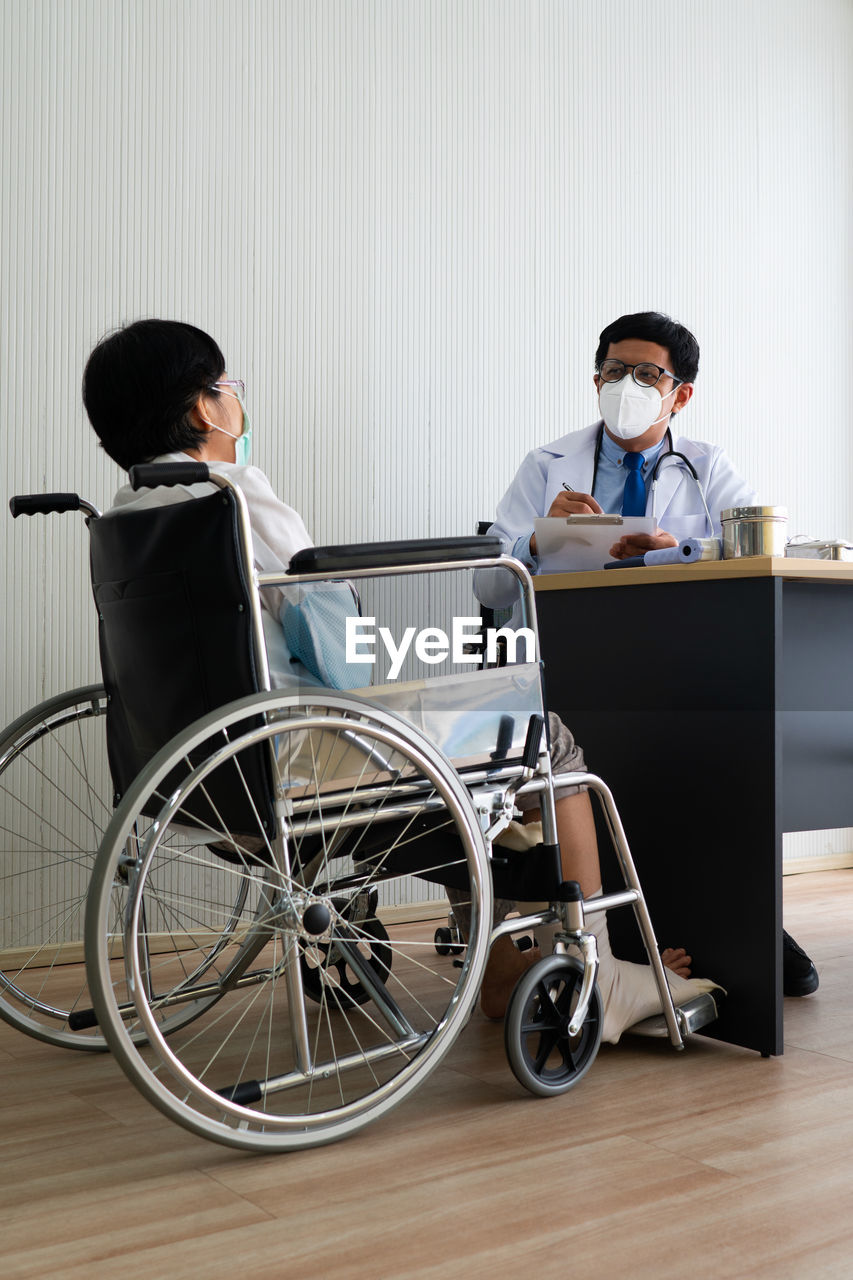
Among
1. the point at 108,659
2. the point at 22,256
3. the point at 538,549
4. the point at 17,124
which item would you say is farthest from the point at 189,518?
the point at 17,124

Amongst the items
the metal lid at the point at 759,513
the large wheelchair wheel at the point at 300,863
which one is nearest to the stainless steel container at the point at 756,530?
the metal lid at the point at 759,513

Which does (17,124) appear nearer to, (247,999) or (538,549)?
(538,549)

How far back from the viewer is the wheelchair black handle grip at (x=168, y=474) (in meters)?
1.23

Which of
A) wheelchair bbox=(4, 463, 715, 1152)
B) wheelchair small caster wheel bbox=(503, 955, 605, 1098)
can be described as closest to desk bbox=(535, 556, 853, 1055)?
wheelchair bbox=(4, 463, 715, 1152)

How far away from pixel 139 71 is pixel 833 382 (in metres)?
2.20

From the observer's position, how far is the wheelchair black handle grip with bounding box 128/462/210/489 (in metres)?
1.23

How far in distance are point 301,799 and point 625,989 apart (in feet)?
2.02

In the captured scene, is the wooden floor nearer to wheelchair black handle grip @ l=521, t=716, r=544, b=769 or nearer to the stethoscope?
wheelchair black handle grip @ l=521, t=716, r=544, b=769

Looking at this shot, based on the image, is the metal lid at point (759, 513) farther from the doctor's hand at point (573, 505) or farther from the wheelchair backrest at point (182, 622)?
the wheelchair backrest at point (182, 622)

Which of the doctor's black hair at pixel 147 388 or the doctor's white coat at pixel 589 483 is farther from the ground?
the doctor's black hair at pixel 147 388

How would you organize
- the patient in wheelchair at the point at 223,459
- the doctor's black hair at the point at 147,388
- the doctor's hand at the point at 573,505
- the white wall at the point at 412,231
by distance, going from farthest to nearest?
the white wall at the point at 412,231
the doctor's hand at the point at 573,505
the doctor's black hair at the point at 147,388
the patient in wheelchair at the point at 223,459

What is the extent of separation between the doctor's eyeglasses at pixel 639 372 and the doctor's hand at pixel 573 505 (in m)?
0.35

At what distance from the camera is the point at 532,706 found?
1.50 m

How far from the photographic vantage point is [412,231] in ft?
9.04
